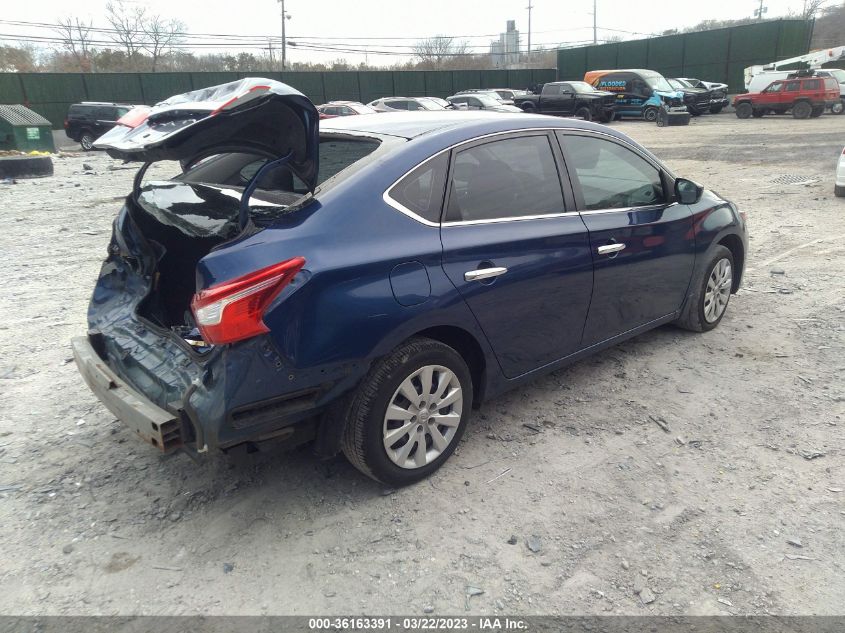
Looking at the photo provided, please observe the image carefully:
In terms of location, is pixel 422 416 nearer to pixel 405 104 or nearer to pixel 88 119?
pixel 405 104

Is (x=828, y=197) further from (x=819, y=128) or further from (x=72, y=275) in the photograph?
(x=819, y=128)

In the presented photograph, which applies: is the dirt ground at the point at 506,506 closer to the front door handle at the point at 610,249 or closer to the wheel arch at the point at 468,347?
the wheel arch at the point at 468,347

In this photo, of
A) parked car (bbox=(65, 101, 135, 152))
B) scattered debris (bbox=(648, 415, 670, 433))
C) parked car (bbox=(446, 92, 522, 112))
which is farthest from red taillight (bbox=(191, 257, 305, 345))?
parked car (bbox=(446, 92, 522, 112))

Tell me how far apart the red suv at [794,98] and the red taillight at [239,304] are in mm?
28575

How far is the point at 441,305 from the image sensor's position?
3.02 metres

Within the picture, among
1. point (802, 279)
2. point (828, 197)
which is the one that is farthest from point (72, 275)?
point (828, 197)

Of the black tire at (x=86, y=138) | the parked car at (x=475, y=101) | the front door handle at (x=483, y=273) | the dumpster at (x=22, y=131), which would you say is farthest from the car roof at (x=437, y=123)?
the parked car at (x=475, y=101)

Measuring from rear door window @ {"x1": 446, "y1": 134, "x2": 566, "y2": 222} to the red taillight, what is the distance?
3.24ft

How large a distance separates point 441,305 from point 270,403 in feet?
2.96

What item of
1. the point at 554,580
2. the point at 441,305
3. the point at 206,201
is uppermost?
the point at 206,201

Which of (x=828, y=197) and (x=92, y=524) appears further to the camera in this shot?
(x=828, y=197)

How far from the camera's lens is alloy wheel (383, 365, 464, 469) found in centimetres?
Answer: 303

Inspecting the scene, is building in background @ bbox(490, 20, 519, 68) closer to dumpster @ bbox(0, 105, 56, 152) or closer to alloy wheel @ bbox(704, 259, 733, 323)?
dumpster @ bbox(0, 105, 56, 152)

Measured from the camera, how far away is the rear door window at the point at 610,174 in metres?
3.83
